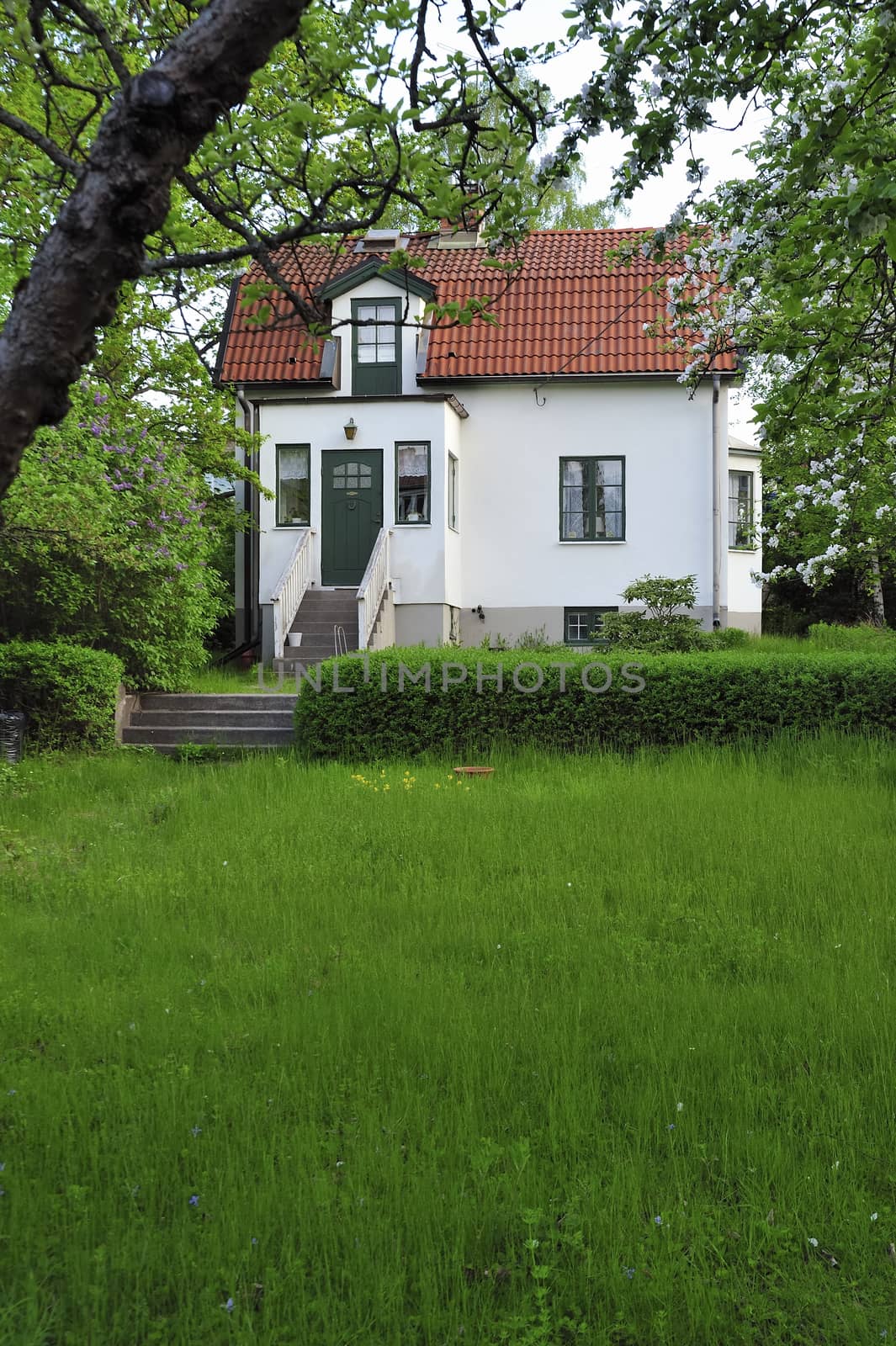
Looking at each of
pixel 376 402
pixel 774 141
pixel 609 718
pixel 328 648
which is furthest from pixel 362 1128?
pixel 376 402

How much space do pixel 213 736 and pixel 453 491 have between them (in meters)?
9.36

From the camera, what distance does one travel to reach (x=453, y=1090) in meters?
4.08

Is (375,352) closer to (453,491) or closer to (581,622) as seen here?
(453,491)

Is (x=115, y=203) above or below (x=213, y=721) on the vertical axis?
above

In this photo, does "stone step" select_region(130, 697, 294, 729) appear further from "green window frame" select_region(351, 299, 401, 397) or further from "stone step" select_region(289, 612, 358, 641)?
"green window frame" select_region(351, 299, 401, 397)

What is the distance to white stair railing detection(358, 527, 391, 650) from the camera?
16875mm

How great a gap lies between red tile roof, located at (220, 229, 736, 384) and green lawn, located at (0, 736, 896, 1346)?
14224 millimetres

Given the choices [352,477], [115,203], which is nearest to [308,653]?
[352,477]

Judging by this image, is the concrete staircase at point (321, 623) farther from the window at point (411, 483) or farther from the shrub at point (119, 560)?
the shrub at point (119, 560)

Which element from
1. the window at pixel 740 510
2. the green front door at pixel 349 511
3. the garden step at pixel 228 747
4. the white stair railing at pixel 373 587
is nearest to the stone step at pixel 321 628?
the white stair railing at pixel 373 587

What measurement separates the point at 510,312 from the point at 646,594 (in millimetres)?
6895

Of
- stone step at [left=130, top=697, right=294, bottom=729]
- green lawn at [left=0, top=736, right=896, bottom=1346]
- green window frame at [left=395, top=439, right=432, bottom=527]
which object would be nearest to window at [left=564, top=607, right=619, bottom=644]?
green window frame at [left=395, top=439, right=432, bottom=527]

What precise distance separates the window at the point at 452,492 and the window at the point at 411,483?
0.58 meters

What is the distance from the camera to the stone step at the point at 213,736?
42.4ft
